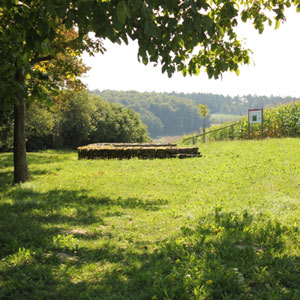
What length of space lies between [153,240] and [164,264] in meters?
1.20

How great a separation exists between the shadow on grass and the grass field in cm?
1

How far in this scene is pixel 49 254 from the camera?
473 cm

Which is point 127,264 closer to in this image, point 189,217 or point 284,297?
point 284,297

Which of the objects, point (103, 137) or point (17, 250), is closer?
point (17, 250)

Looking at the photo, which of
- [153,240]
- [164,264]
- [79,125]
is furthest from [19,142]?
[79,125]

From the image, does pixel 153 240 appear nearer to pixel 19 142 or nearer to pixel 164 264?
pixel 164 264

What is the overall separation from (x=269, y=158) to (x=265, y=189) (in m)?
6.60

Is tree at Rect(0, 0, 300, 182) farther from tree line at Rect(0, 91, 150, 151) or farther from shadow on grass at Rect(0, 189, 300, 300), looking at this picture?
tree line at Rect(0, 91, 150, 151)

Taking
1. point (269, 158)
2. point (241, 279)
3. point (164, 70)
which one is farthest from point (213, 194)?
point (269, 158)

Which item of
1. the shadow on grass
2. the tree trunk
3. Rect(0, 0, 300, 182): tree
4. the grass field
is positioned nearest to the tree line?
the tree trunk

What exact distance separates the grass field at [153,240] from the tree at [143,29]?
2637 millimetres

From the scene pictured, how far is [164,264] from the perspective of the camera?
4.30 m

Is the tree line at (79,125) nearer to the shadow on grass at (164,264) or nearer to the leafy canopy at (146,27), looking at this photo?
the leafy canopy at (146,27)

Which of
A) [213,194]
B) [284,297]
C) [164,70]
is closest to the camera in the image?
[284,297]
